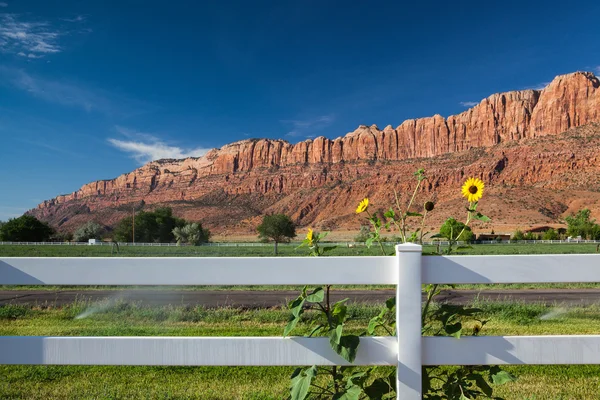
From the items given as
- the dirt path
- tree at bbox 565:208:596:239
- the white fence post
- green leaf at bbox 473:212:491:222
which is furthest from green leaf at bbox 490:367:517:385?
tree at bbox 565:208:596:239

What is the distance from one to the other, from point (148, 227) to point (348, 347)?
76733 mm

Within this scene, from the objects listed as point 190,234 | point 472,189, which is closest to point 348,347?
point 472,189

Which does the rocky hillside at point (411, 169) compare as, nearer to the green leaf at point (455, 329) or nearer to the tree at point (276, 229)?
the tree at point (276, 229)

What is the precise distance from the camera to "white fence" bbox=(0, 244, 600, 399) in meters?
2.48

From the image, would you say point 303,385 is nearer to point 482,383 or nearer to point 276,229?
A: point 482,383

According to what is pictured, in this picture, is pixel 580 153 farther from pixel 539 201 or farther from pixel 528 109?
pixel 528 109

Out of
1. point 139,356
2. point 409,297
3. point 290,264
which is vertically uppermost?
point 290,264

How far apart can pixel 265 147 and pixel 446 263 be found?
186m

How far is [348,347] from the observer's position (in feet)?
7.93

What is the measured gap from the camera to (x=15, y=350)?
2.61 m

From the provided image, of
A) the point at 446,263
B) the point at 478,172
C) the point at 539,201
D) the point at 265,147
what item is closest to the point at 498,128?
the point at 478,172

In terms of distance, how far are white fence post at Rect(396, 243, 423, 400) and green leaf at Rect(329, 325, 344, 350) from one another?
342mm

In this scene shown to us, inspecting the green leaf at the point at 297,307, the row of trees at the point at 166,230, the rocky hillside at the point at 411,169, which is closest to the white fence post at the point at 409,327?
the green leaf at the point at 297,307

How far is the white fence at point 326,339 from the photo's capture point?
8.13 feet
